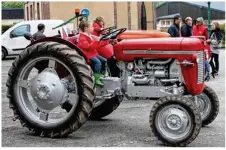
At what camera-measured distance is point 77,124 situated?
712 centimetres

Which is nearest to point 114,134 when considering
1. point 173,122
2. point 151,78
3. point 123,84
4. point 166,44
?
point 123,84

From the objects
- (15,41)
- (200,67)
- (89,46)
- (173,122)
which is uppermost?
(15,41)

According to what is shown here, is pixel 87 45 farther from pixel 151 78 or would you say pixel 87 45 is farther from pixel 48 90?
pixel 151 78

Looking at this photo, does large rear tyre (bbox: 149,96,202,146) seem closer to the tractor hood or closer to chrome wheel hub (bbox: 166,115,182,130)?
chrome wheel hub (bbox: 166,115,182,130)

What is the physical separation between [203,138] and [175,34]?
7301mm

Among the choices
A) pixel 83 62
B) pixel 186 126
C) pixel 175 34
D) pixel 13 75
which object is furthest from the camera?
pixel 175 34

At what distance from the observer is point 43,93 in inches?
291

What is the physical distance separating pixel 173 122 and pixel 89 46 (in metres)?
1.52

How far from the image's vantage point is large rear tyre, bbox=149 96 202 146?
6645 millimetres

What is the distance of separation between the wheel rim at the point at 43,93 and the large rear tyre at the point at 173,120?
1.06 metres

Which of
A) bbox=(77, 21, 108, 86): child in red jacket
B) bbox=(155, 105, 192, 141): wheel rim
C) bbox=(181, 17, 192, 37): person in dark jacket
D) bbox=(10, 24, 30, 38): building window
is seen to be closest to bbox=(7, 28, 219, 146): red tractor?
bbox=(155, 105, 192, 141): wheel rim

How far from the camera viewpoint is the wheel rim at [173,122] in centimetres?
670

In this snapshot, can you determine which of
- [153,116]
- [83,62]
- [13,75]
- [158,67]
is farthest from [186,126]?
[13,75]

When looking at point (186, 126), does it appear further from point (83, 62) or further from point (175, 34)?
point (175, 34)
